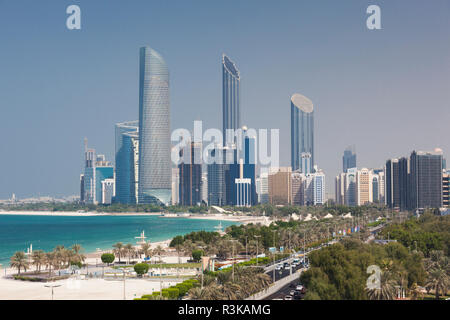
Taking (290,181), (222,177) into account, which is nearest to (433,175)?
(290,181)

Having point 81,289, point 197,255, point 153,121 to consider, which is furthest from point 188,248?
point 153,121

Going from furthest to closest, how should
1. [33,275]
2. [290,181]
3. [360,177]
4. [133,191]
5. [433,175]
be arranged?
[133,191]
[290,181]
[360,177]
[433,175]
[33,275]

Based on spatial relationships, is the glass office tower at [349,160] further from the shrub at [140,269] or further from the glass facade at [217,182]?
the shrub at [140,269]

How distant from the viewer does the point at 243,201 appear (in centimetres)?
16288

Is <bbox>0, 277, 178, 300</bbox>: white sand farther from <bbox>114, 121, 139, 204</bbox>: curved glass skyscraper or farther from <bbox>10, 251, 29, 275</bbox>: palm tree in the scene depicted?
<bbox>114, 121, 139, 204</bbox>: curved glass skyscraper

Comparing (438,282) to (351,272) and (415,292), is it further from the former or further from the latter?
(351,272)

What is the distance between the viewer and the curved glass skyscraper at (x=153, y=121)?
487ft

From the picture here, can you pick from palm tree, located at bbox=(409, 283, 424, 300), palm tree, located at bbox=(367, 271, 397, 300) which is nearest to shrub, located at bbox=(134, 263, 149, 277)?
palm tree, located at bbox=(409, 283, 424, 300)

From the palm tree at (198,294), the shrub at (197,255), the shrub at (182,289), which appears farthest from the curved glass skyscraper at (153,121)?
the palm tree at (198,294)

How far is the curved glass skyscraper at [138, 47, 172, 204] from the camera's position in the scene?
148m

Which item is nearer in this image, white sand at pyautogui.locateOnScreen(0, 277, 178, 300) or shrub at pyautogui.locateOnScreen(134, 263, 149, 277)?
white sand at pyautogui.locateOnScreen(0, 277, 178, 300)

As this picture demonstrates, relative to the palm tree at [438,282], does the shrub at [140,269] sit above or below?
below
